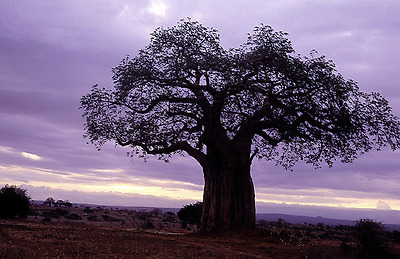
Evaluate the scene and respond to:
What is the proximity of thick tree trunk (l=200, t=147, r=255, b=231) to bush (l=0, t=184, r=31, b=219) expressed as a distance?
18.2m

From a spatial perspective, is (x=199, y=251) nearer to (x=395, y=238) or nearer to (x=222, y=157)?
(x=222, y=157)

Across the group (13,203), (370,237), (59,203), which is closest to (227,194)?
(370,237)

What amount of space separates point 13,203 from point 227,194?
782 inches

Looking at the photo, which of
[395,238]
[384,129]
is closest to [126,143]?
[384,129]

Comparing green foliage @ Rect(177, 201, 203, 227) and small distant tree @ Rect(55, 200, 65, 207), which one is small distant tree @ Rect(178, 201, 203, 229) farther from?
small distant tree @ Rect(55, 200, 65, 207)

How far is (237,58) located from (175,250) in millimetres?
11557

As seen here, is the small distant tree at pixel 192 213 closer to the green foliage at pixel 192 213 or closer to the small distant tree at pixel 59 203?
the green foliage at pixel 192 213

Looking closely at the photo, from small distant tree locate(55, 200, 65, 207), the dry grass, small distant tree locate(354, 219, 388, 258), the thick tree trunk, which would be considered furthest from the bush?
small distant tree locate(55, 200, 65, 207)

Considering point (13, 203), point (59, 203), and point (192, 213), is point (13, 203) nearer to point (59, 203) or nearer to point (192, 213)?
point (192, 213)

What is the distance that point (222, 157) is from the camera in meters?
25.2

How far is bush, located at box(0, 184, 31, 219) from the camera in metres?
35.3

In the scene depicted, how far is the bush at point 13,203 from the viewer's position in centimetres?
3530

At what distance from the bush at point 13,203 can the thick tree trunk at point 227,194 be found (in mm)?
18185

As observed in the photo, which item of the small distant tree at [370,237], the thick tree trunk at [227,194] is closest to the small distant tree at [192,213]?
the thick tree trunk at [227,194]
